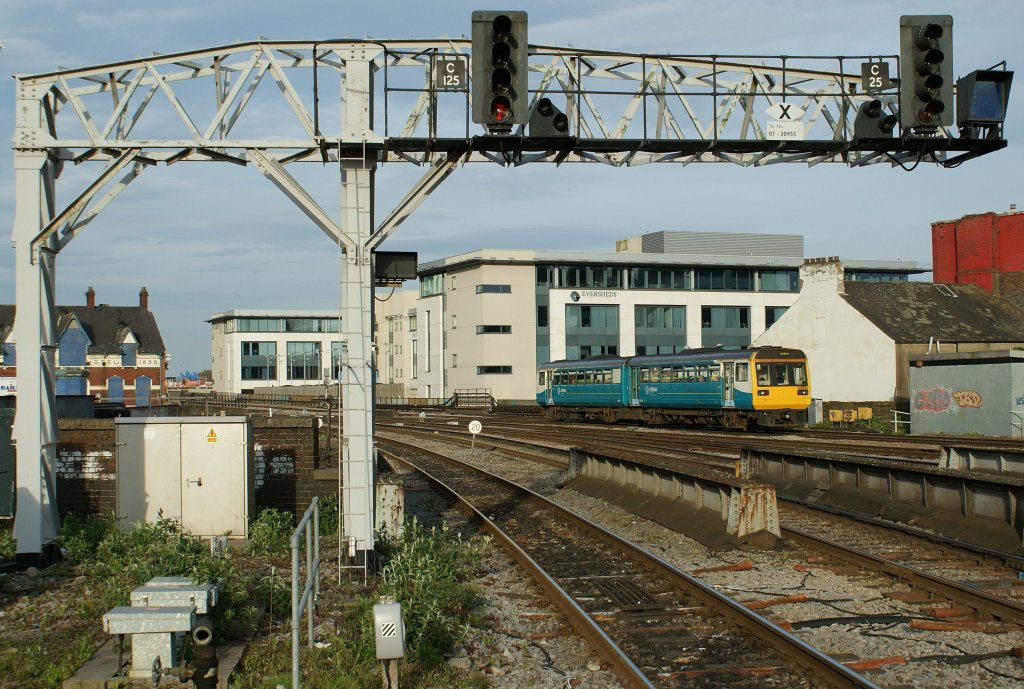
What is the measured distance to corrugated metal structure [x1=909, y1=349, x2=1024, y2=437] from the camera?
3203cm

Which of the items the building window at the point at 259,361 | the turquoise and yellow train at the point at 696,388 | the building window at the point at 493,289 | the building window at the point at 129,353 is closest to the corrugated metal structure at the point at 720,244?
the building window at the point at 493,289

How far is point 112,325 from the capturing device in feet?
258

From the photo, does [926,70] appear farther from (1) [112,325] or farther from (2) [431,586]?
(1) [112,325]

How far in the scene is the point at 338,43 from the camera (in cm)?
1177

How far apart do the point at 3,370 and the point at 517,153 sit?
63.9 metres

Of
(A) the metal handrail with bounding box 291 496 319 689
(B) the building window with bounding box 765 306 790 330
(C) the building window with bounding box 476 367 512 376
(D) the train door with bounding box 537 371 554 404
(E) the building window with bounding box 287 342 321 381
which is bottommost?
(A) the metal handrail with bounding box 291 496 319 689

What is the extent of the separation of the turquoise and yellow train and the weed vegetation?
78.3ft

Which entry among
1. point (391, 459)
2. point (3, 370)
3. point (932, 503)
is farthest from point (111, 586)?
point (3, 370)

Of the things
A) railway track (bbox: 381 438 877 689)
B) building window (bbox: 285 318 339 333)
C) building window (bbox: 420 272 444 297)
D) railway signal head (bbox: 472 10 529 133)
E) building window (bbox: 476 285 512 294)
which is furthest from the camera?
building window (bbox: 285 318 339 333)

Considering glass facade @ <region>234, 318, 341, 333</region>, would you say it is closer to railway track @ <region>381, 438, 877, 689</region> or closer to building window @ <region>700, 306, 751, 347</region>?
building window @ <region>700, 306, 751, 347</region>

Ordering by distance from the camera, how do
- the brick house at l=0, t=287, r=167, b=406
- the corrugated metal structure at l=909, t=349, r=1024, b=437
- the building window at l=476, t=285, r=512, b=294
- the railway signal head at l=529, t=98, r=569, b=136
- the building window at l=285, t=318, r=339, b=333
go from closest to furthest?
the railway signal head at l=529, t=98, r=569, b=136 → the corrugated metal structure at l=909, t=349, r=1024, b=437 → the brick house at l=0, t=287, r=167, b=406 → the building window at l=476, t=285, r=512, b=294 → the building window at l=285, t=318, r=339, b=333

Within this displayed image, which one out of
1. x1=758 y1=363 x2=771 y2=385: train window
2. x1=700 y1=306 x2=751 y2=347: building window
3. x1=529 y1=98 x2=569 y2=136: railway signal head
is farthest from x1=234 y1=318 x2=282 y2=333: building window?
x1=529 y1=98 x2=569 y2=136: railway signal head

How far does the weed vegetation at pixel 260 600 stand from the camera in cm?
769

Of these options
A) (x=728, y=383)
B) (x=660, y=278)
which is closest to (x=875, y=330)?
(x=728, y=383)
